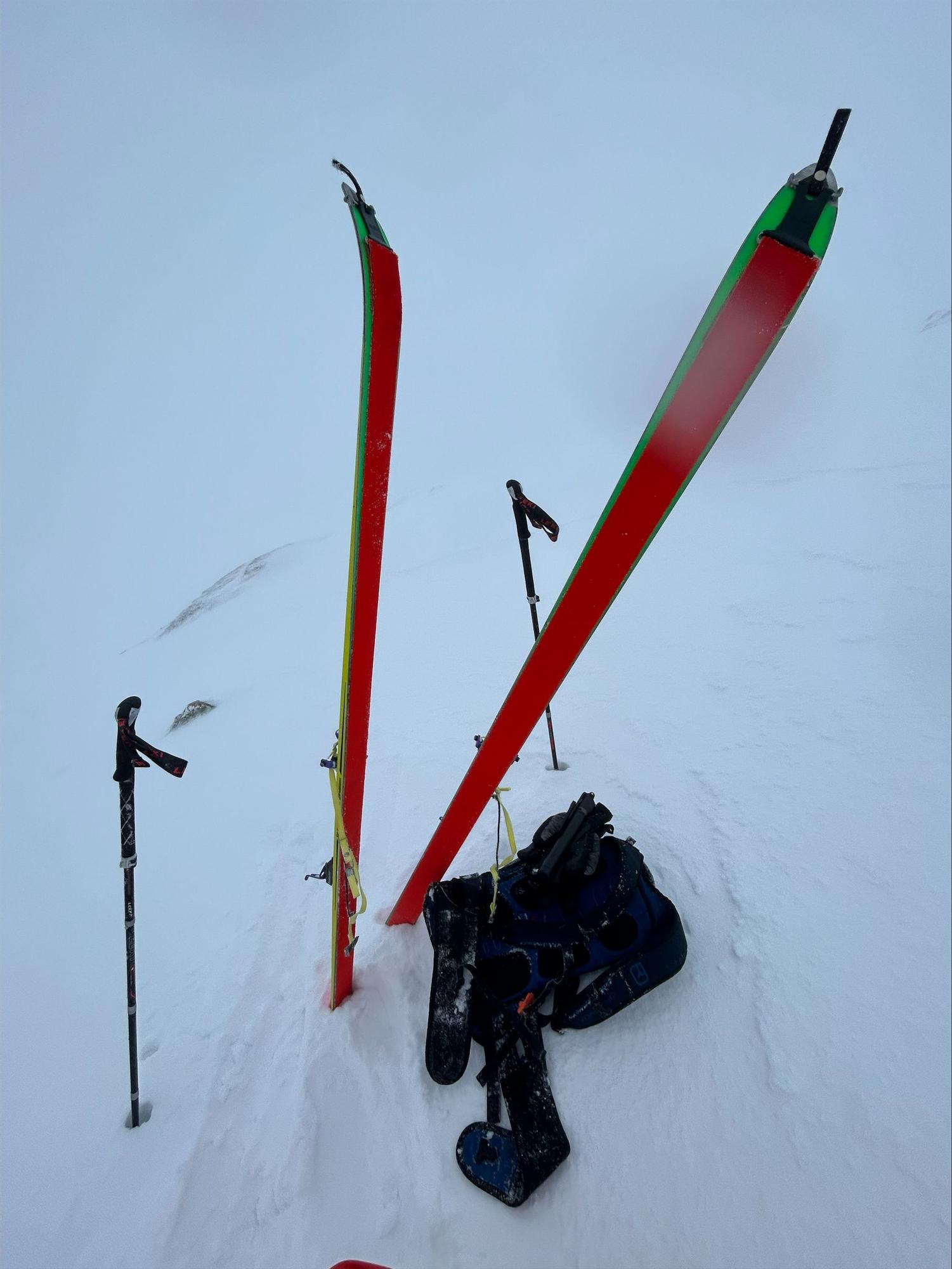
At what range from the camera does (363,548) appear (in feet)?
6.06

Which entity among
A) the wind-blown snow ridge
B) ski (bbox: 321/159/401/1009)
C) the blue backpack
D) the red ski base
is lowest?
the wind-blown snow ridge

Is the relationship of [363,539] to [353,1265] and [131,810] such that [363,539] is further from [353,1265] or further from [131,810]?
[353,1265]

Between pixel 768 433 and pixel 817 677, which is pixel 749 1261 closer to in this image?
pixel 817 677

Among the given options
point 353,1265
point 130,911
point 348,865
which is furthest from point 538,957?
point 130,911

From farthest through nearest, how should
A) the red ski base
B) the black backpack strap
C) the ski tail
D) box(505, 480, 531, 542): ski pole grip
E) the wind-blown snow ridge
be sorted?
the wind-blown snow ridge < box(505, 480, 531, 542): ski pole grip < the black backpack strap < the red ski base < the ski tail

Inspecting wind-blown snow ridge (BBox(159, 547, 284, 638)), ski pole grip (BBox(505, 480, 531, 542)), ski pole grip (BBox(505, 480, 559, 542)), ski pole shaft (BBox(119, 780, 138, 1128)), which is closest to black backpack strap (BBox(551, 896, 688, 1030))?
ski pole shaft (BBox(119, 780, 138, 1128))

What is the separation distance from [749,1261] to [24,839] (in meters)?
7.81

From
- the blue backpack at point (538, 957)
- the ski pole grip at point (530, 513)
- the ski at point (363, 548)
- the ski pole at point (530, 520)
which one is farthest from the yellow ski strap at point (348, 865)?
the ski pole grip at point (530, 513)

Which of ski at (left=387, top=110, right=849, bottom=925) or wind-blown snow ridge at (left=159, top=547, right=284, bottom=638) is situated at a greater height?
ski at (left=387, top=110, right=849, bottom=925)

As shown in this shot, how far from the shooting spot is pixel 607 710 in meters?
4.44

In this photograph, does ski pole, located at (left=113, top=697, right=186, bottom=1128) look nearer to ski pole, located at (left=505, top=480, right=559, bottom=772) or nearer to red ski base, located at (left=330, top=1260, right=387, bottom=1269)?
red ski base, located at (left=330, top=1260, right=387, bottom=1269)

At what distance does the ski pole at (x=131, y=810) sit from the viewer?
1.91 metres

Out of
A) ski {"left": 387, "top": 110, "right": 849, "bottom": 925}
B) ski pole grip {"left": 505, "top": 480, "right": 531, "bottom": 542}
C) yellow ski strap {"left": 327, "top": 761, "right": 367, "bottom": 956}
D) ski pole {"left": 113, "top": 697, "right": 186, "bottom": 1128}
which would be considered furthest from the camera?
ski pole grip {"left": 505, "top": 480, "right": 531, "bottom": 542}

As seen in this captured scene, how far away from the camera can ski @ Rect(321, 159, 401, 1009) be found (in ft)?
4.95
